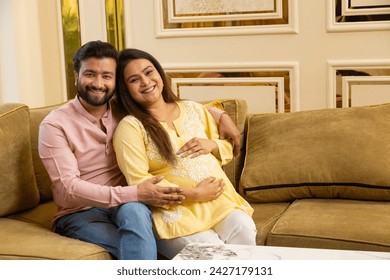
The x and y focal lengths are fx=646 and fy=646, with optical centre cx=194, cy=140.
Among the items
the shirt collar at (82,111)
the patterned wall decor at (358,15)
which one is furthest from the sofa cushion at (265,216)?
the patterned wall decor at (358,15)

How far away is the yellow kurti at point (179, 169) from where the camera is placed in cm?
182

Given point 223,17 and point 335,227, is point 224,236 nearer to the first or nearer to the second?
point 335,227

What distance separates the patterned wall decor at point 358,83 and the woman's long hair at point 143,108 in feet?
3.54

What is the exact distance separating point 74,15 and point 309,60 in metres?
1.21

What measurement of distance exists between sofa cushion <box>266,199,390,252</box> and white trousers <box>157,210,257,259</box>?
99 mm

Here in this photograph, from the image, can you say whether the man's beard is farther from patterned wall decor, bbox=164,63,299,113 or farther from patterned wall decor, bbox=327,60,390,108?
patterned wall decor, bbox=327,60,390,108

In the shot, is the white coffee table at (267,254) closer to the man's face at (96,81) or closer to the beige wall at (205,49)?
the man's face at (96,81)

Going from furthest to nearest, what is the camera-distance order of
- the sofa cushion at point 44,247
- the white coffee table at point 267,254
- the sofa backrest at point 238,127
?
the sofa backrest at point 238,127
the sofa cushion at point 44,247
the white coffee table at point 267,254

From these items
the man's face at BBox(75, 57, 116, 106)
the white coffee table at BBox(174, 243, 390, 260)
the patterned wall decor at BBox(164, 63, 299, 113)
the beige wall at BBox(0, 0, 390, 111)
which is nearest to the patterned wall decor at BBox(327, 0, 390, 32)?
the beige wall at BBox(0, 0, 390, 111)

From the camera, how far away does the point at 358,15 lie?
2.79m

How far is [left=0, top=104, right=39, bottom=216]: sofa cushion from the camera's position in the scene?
196 cm

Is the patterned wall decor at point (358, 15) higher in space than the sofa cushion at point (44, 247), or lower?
higher

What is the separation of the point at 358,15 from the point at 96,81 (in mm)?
1389

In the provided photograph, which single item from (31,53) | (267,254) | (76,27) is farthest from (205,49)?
(267,254)
